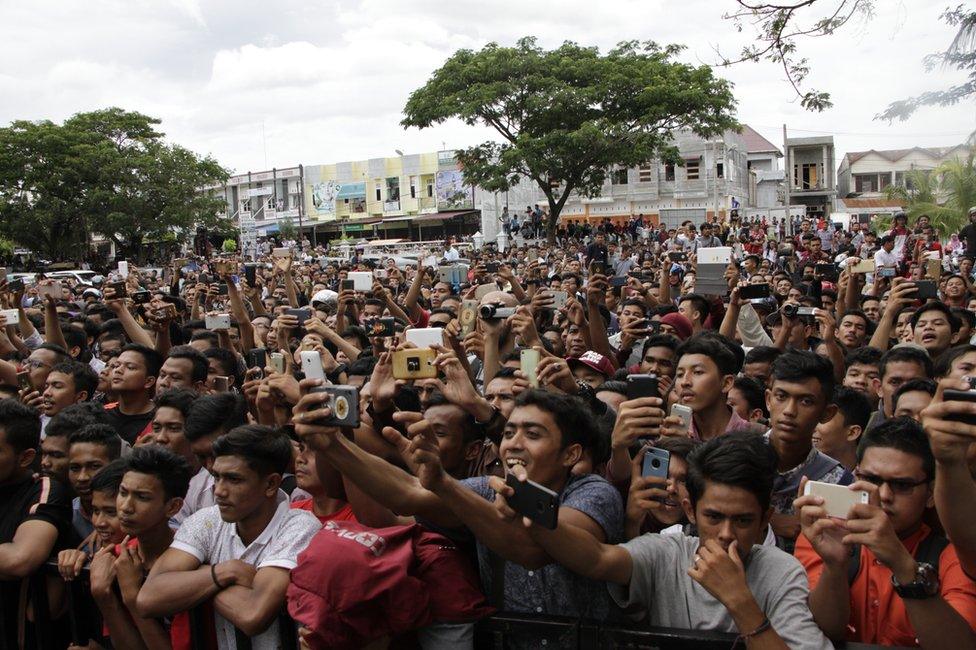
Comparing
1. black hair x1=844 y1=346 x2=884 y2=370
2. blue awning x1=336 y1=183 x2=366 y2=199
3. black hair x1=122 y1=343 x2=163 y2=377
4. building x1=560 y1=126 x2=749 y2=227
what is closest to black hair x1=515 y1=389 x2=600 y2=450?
black hair x1=844 y1=346 x2=884 y2=370

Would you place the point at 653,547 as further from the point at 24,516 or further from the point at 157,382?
the point at 157,382

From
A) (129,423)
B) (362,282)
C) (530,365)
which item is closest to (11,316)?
(129,423)

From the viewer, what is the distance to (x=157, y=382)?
540cm

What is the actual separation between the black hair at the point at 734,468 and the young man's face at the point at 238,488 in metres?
1.52

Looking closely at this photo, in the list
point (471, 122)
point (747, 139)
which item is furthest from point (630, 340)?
point (747, 139)

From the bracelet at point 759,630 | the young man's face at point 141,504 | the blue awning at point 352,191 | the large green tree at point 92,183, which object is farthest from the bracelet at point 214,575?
the blue awning at point 352,191

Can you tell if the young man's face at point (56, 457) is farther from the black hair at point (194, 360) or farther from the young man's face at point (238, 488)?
the young man's face at point (238, 488)

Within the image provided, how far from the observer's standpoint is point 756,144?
52719 mm

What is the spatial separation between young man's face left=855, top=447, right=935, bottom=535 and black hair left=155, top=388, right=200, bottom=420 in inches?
125

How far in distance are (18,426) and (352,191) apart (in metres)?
49.2

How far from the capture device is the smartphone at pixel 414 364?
3.42 m

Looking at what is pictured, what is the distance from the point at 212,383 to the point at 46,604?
2216 mm

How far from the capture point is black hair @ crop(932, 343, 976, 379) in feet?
14.4

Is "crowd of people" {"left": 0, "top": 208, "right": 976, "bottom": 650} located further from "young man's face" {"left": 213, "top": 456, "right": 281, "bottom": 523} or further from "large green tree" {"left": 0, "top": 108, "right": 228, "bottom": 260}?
"large green tree" {"left": 0, "top": 108, "right": 228, "bottom": 260}
